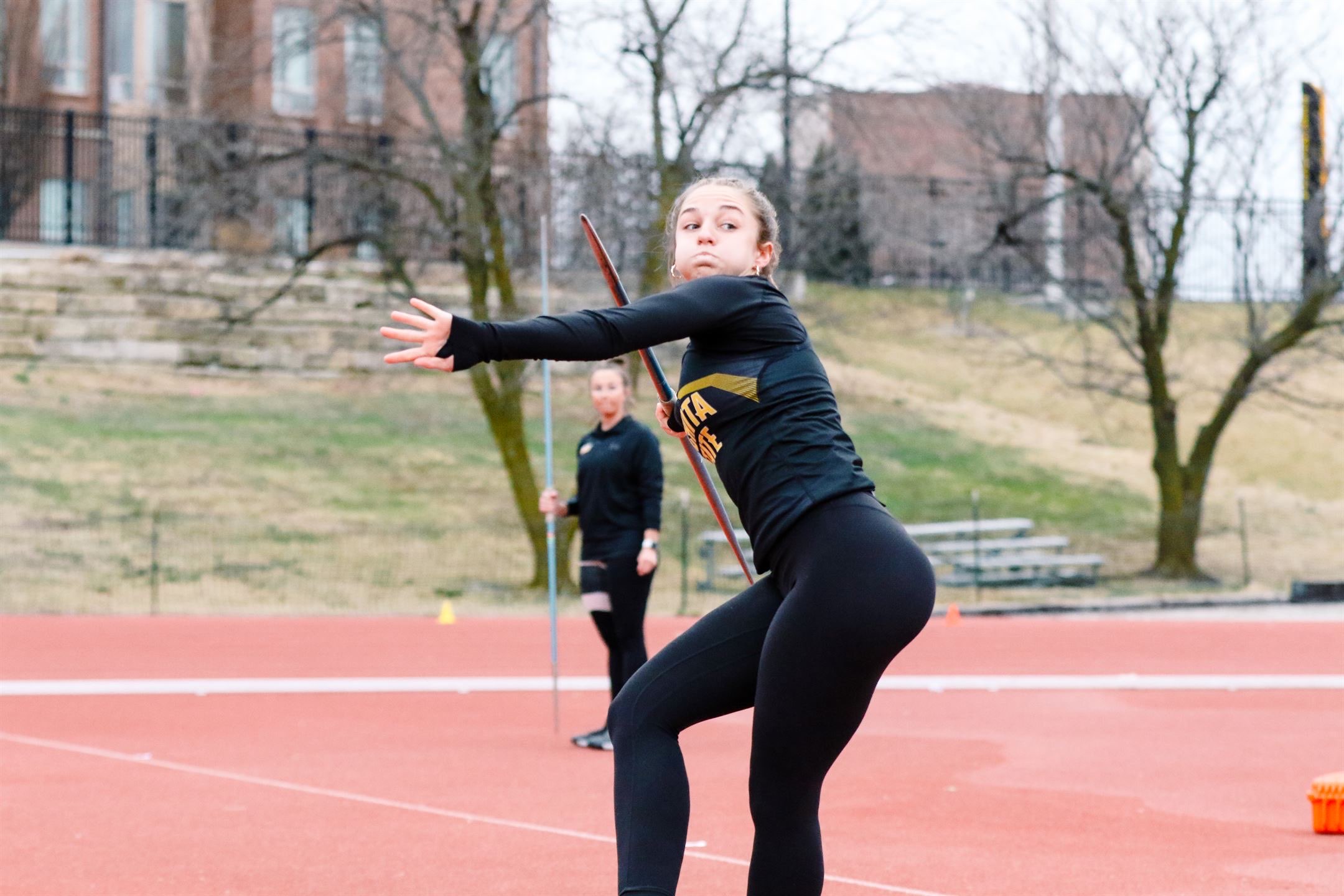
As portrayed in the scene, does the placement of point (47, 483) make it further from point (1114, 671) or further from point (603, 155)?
point (1114, 671)

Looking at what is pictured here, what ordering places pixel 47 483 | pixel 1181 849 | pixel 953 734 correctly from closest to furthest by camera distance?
pixel 1181 849 → pixel 953 734 → pixel 47 483

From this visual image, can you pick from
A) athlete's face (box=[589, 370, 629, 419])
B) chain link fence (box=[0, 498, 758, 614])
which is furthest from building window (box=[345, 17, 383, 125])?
athlete's face (box=[589, 370, 629, 419])

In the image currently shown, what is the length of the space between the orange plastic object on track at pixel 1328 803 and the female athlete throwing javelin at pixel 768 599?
3.28m

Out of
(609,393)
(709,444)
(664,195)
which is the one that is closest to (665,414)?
(709,444)

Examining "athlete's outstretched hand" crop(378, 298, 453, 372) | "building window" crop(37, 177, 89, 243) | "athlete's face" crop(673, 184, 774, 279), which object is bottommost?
"athlete's outstretched hand" crop(378, 298, 453, 372)

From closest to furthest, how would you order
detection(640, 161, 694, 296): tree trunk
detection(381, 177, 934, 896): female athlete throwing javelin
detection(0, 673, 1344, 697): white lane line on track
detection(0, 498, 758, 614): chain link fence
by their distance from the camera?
detection(381, 177, 934, 896): female athlete throwing javelin → detection(0, 673, 1344, 697): white lane line on track → detection(0, 498, 758, 614): chain link fence → detection(640, 161, 694, 296): tree trunk

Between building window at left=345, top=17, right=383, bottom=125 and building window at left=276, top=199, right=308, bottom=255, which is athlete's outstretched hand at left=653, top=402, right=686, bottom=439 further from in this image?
building window at left=276, top=199, right=308, bottom=255

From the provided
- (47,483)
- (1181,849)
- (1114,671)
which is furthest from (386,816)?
(47,483)

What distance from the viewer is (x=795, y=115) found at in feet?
63.9

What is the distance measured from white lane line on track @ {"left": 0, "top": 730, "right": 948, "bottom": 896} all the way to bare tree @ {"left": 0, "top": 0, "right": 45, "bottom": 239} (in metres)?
24.8

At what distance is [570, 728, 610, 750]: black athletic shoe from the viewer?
25.7 ft

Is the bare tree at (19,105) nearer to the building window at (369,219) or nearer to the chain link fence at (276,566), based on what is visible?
the building window at (369,219)

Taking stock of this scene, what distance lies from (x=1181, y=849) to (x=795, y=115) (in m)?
15.1

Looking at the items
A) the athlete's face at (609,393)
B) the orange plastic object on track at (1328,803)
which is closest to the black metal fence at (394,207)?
the athlete's face at (609,393)
